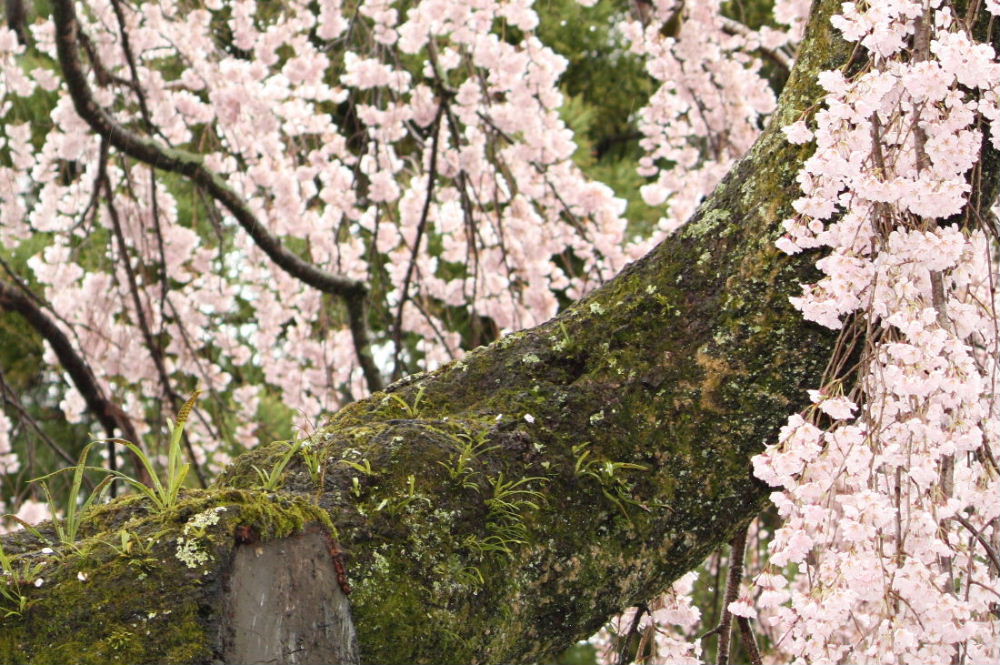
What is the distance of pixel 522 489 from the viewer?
123 cm

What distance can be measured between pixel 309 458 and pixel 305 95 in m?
3.28

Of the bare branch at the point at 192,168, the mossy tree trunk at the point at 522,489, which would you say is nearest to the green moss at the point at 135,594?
the mossy tree trunk at the point at 522,489

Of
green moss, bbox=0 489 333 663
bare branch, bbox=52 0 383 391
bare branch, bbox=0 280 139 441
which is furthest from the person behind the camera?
bare branch, bbox=0 280 139 441

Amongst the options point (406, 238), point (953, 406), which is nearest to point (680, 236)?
→ point (953, 406)

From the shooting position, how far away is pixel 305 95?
4.26 meters

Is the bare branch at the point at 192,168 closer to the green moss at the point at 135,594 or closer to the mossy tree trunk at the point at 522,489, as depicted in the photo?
the mossy tree trunk at the point at 522,489

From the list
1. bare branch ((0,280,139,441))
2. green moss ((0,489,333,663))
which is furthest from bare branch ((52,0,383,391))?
green moss ((0,489,333,663))

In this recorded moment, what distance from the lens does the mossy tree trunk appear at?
1.03m

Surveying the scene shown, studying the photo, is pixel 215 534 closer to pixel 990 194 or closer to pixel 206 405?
pixel 990 194

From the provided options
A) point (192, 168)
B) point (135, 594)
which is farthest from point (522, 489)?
point (192, 168)

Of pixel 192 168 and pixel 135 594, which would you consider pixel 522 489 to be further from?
pixel 192 168

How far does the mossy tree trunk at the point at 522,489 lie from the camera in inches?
40.4

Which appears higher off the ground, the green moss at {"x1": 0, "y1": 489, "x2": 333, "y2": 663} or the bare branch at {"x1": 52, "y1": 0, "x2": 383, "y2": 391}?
the bare branch at {"x1": 52, "y1": 0, "x2": 383, "y2": 391}

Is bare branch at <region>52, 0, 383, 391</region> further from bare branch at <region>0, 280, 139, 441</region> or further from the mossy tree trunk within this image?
the mossy tree trunk
